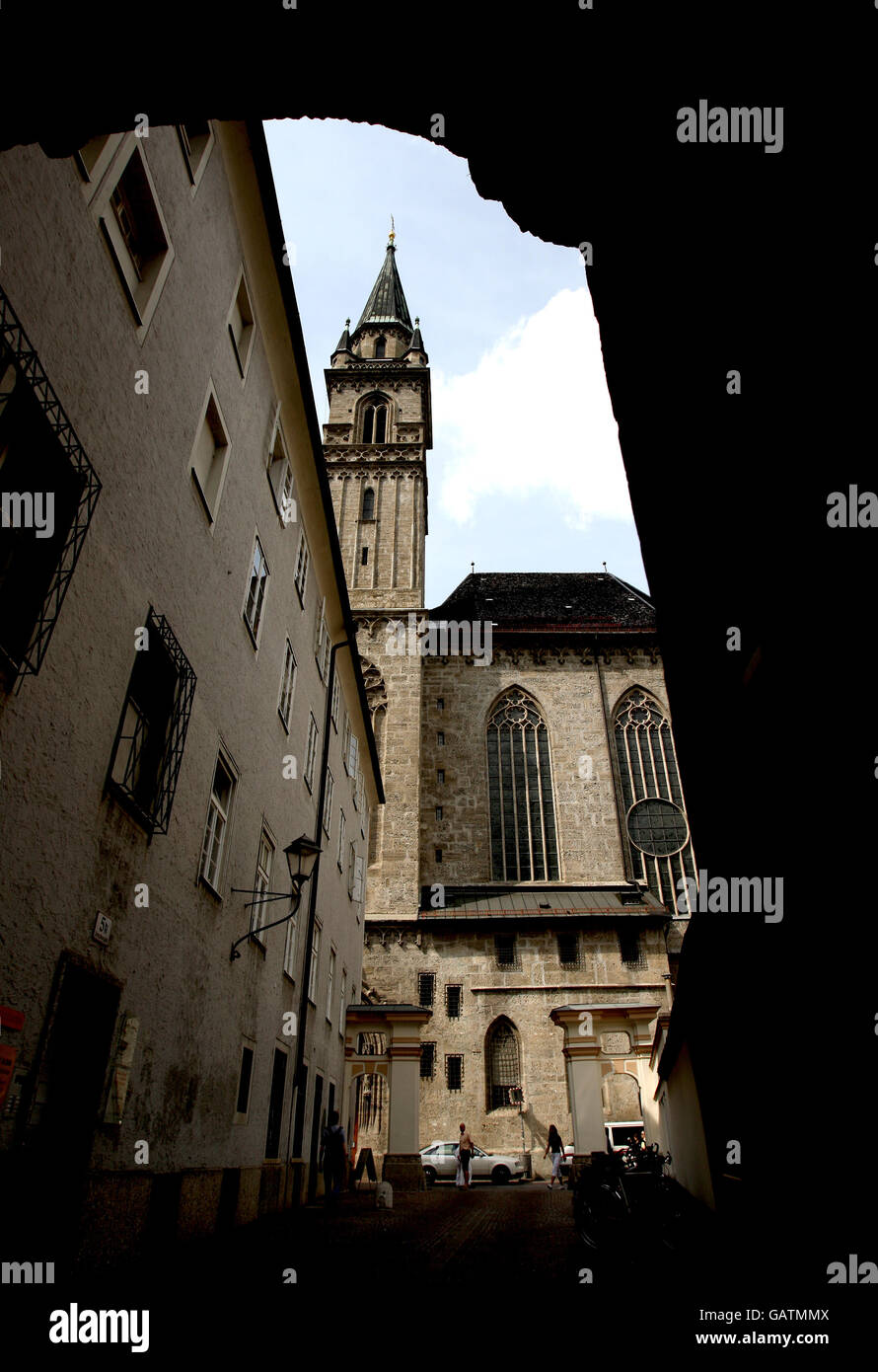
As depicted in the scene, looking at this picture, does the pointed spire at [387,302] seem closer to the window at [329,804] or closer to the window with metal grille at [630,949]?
the window with metal grille at [630,949]

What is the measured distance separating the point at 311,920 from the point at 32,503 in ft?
33.1

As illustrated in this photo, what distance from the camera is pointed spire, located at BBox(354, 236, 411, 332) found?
51.0 metres

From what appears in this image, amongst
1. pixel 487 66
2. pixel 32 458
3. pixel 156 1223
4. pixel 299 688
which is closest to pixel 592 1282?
pixel 156 1223

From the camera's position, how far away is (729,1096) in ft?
23.7

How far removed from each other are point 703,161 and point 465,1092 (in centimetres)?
2711

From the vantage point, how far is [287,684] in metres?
12.4

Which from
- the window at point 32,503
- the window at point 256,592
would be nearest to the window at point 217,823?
the window at point 256,592

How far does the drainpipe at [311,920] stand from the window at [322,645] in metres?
0.28

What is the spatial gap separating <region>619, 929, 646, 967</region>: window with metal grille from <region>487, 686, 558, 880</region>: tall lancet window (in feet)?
15.7

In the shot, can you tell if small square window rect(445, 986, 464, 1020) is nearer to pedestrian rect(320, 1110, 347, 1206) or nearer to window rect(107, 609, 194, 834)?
pedestrian rect(320, 1110, 347, 1206)

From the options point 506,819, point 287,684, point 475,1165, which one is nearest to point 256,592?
point 287,684

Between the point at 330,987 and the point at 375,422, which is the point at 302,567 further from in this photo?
the point at 375,422

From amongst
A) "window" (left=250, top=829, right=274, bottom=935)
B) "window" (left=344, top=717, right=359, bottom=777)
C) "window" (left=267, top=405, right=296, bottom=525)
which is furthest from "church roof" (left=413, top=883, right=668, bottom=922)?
"window" (left=267, top=405, right=296, bottom=525)

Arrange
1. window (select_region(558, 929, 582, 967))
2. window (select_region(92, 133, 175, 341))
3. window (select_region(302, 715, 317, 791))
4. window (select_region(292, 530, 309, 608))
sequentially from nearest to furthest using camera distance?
window (select_region(92, 133, 175, 341))
window (select_region(292, 530, 309, 608))
window (select_region(302, 715, 317, 791))
window (select_region(558, 929, 582, 967))
